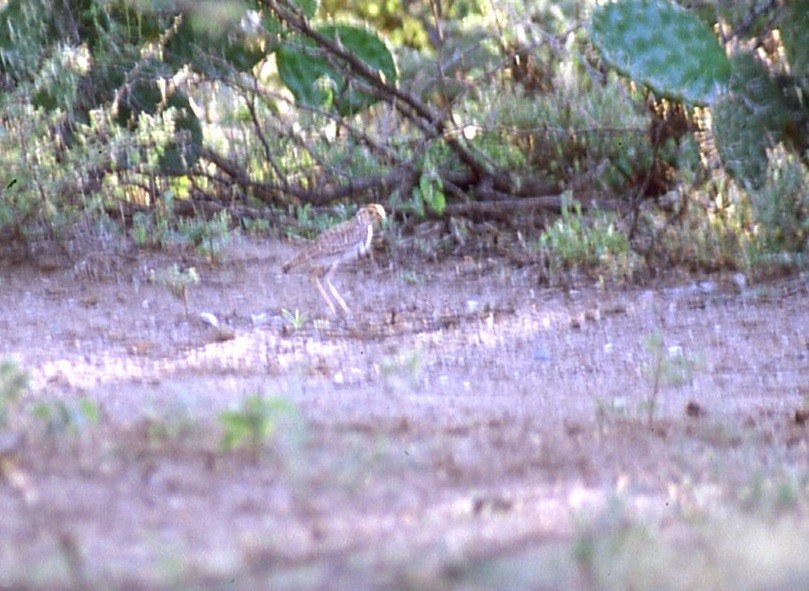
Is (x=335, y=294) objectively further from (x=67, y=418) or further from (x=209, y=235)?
(x=67, y=418)

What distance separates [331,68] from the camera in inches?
370

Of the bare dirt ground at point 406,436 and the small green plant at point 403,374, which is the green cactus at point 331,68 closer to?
the bare dirt ground at point 406,436

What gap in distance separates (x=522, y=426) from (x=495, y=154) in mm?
5941

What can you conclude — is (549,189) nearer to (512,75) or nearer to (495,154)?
(495,154)

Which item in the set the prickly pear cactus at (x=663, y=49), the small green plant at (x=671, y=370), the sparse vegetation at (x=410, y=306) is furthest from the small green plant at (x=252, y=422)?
the prickly pear cactus at (x=663, y=49)

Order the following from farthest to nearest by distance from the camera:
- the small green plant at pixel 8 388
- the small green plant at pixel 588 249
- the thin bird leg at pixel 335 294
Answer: the small green plant at pixel 588 249 → the thin bird leg at pixel 335 294 → the small green plant at pixel 8 388

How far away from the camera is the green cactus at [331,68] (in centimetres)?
927

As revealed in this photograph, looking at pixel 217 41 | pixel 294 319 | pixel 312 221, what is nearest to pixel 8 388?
pixel 294 319

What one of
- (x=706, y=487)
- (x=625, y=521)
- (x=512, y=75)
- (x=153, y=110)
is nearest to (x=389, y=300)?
(x=153, y=110)

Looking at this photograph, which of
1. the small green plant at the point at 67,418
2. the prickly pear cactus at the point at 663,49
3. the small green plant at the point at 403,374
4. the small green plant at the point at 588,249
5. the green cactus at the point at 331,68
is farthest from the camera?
the green cactus at the point at 331,68

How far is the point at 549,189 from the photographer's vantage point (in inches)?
383

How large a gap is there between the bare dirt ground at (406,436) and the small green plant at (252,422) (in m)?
0.03

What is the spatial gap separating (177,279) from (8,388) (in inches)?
154

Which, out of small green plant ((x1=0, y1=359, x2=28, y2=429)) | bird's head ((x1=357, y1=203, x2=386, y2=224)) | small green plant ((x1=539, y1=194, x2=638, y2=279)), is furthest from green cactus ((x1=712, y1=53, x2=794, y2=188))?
small green plant ((x1=0, y1=359, x2=28, y2=429))
